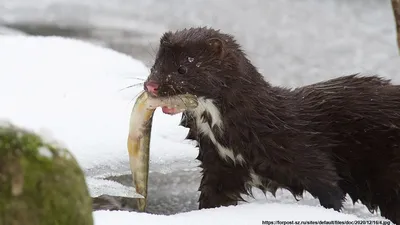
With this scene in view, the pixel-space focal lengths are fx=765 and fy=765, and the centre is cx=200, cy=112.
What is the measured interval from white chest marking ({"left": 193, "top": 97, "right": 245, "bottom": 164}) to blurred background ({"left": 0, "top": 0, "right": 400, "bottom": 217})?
10.7ft

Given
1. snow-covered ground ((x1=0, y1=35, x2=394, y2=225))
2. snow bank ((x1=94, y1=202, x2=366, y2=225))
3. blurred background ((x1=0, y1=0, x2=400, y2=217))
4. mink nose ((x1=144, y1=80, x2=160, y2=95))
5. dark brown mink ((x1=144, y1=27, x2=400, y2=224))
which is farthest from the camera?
blurred background ((x1=0, y1=0, x2=400, y2=217))

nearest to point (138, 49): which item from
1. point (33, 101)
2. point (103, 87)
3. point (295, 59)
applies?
point (295, 59)

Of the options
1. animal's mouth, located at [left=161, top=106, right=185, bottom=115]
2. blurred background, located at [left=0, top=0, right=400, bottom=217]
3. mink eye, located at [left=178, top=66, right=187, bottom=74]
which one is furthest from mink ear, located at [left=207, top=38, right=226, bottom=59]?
Answer: blurred background, located at [left=0, top=0, right=400, bottom=217]

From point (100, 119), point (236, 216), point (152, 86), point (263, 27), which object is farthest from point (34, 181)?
point (263, 27)

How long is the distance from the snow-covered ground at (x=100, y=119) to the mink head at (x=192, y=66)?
0.48 metres

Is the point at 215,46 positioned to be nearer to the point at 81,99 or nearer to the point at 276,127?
the point at 276,127

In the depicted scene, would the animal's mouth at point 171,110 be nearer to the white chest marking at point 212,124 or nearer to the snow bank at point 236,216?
the white chest marking at point 212,124

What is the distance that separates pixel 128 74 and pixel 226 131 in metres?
2.73

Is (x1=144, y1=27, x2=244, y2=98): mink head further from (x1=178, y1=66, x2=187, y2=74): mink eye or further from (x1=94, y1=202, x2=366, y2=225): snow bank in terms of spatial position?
(x1=94, y1=202, x2=366, y2=225): snow bank

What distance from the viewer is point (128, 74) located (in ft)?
18.9

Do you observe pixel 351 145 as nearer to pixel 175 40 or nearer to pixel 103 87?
pixel 175 40

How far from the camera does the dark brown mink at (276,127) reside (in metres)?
3.01

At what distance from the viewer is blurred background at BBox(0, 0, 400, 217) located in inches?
282

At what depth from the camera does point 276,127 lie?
3.15 meters
